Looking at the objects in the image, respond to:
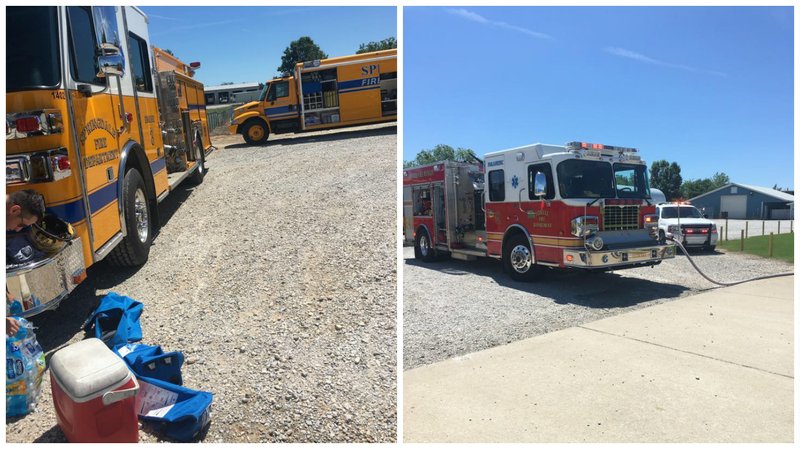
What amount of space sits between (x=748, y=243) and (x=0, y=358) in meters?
18.5

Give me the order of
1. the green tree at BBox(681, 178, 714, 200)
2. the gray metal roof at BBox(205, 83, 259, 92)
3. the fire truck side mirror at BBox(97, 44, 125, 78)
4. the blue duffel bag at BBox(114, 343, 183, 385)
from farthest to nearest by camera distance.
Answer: the green tree at BBox(681, 178, 714, 200) < the gray metal roof at BBox(205, 83, 259, 92) < the fire truck side mirror at BBox(97, 44, 125, 78) < the blue duffel bag at BBox(114, 343, 183, 385)

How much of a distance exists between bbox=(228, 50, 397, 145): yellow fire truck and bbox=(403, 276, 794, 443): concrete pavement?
12.0 meters

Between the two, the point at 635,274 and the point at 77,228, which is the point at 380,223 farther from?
the point at 635,274

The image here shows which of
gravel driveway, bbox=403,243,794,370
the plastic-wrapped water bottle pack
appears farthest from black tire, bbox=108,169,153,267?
gravel driveway, bbox=403,243,794,370

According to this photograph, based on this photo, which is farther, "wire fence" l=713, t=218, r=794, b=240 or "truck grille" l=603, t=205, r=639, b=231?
"wire fence" l=713, t=218, r=794, b=240

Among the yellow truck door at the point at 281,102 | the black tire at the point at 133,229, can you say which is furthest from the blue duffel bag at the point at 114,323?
the yellow truck door at the point at 281,102

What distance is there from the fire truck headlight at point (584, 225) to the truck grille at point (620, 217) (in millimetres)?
272

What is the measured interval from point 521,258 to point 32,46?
7.25m

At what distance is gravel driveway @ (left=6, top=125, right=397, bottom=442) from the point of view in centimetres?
338

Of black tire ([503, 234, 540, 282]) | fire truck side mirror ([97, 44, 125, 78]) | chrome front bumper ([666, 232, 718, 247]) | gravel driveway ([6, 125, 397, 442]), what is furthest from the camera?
chrome front bumper ([666, 232, 718, 247])

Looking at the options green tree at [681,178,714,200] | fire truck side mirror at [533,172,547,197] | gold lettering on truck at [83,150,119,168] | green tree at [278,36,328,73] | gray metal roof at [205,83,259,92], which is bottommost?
green tree at [681,178,714,200]

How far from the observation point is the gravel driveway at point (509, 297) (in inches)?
229

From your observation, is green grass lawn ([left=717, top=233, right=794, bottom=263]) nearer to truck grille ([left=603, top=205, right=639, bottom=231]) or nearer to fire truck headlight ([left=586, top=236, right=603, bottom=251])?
truck grille ([left=603, top=205, right=639, bottom=231])

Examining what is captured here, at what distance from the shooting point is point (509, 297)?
8180 mm
